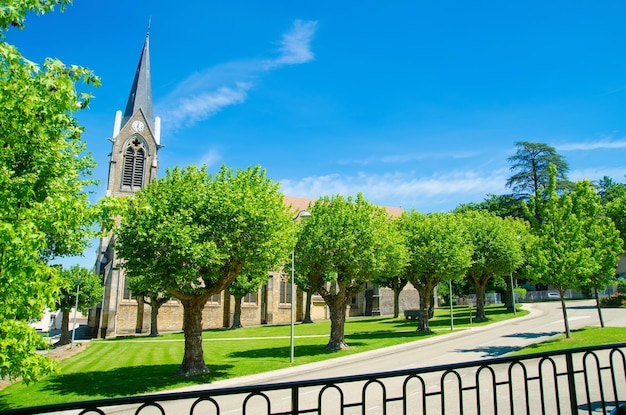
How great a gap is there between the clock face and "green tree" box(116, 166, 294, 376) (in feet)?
140

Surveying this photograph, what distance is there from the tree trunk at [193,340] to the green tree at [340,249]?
24.2 feet

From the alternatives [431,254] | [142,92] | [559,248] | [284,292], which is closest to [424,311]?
[431,254]

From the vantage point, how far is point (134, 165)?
57.6 m

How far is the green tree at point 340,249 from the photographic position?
2456 centimetres

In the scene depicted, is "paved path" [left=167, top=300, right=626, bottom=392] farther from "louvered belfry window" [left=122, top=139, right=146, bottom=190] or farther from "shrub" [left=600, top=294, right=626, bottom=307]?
"louvered belfry window" [left=122, top=139, right=146, bottom=190]

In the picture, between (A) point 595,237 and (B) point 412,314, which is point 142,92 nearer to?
(B) point 412,314

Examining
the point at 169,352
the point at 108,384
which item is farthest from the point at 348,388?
the point at 169,352

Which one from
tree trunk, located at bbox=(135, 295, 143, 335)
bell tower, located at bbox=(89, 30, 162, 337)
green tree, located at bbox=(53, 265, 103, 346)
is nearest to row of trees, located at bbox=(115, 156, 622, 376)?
green tree, located at bbox=(53, 265, 103, 346)

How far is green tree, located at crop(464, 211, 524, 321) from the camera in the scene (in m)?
37.5

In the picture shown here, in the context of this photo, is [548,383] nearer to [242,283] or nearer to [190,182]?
[190,182]

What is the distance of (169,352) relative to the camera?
92.8 feet

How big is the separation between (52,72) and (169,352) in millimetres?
24576

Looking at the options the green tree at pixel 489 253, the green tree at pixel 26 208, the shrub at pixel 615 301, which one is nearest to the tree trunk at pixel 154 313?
the green tree at pixel 489 253

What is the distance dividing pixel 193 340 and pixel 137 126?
A: 153 ft
